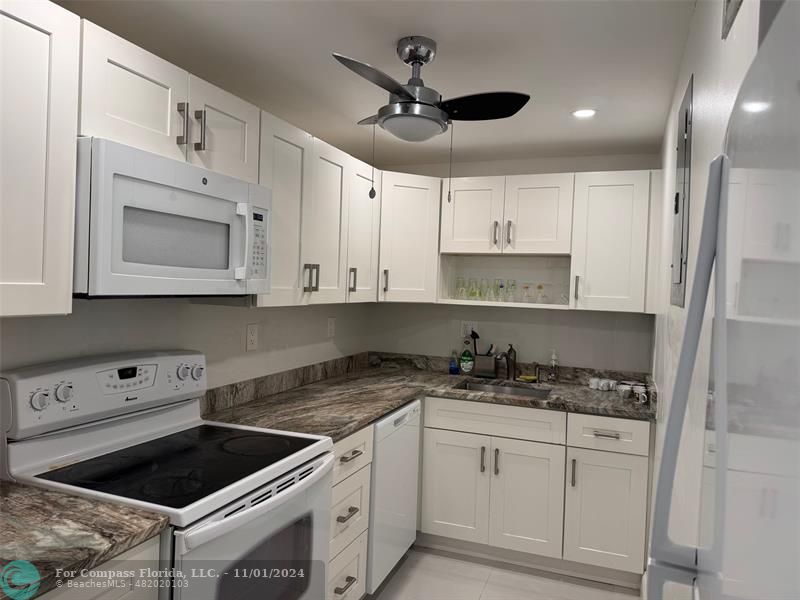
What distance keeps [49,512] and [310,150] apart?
5.95ft

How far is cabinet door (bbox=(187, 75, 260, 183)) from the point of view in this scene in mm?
1865

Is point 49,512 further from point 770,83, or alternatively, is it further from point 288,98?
point 288,98

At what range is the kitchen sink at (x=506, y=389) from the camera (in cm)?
341

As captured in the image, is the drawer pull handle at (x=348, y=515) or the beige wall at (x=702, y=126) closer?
the beige wall at (x=702, y=126)

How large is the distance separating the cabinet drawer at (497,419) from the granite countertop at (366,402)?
0.04 m

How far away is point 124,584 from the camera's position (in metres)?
1.23

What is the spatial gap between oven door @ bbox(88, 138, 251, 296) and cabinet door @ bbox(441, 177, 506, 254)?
1.69 meters

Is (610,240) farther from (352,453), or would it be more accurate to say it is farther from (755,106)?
(755,106)

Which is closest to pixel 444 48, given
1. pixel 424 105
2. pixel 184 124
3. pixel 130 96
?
pixel 424 105

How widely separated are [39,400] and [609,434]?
97.6 inches

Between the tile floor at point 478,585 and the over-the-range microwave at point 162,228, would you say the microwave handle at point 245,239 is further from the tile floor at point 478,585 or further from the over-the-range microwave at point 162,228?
the tile floor at point 478,585

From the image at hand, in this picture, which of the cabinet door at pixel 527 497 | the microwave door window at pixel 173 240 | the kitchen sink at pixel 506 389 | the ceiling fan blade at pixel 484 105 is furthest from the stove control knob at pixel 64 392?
the kitchen sink at pixel 506 389

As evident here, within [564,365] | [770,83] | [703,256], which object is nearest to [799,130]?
[770,83]

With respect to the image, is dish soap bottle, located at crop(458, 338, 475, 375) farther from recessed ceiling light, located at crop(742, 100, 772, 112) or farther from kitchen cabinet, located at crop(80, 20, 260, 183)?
recessed ceiling light, located at crop(742, 100, 772, 112)
